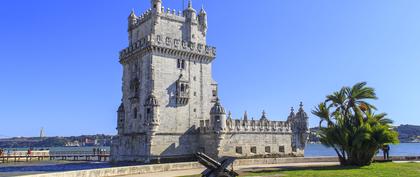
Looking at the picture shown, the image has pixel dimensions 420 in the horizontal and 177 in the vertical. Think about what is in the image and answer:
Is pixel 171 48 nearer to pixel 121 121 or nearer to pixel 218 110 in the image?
pixel 218 110

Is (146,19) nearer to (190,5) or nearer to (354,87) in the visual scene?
(190,5)

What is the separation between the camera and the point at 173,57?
50906mm

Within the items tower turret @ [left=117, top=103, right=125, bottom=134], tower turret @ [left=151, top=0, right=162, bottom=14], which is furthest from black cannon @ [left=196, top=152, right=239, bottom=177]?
tower turret @ [left=117, top=103, right=125, bottom=134]

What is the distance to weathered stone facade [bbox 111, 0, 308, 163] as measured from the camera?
48.6 metres

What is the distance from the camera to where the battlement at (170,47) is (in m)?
49.4

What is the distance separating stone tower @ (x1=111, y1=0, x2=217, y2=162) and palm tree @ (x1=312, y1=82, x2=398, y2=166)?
1630 cm

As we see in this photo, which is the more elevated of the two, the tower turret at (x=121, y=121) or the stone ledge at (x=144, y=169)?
the tower turret at (x=121, y=121)

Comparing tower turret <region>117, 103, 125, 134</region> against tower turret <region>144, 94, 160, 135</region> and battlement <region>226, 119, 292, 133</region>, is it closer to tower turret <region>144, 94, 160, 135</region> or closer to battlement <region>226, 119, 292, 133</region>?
tower turret <region>144, 94, 160, 135</region>

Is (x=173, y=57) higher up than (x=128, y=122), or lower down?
higher up

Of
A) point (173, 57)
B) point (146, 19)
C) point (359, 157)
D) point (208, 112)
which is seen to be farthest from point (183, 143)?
point (359, 157)

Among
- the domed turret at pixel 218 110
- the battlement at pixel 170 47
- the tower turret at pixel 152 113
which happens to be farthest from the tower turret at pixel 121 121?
the domed turret at pixel 218 110

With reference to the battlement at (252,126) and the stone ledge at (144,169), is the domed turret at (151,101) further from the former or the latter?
the stone ledge at (144,169)

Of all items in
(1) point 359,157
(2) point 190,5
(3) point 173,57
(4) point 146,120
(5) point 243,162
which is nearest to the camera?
(1) point 359,157

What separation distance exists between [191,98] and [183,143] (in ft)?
17.9
